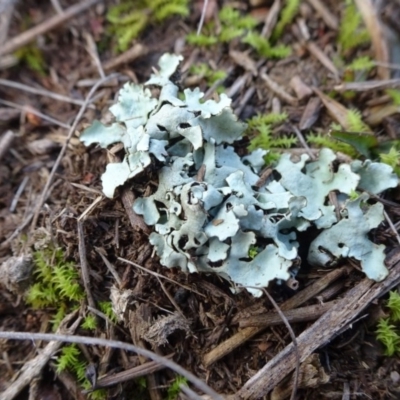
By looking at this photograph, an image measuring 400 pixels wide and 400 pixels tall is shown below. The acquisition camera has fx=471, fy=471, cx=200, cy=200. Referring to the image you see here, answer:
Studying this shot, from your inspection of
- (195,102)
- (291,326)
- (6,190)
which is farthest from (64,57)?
(291,326)

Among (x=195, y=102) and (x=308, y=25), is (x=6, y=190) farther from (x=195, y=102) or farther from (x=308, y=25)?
(x=308, y=25)

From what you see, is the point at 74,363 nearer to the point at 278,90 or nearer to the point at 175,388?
the point at 175,388

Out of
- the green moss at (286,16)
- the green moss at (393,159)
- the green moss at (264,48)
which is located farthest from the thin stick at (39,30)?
the green moss at (393,159)

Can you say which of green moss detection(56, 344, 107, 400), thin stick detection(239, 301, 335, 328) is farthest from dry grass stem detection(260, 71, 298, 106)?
green moss detection(56, 344, 107, 400)

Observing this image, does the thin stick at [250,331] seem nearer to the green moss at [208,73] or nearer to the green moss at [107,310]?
the green moss at [107,310]

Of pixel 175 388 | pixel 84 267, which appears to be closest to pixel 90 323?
pixel 84 267

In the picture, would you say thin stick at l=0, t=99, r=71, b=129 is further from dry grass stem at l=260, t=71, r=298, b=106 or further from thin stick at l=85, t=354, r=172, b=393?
thin stick at l=85, t=354, r=172, b=393
